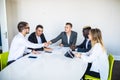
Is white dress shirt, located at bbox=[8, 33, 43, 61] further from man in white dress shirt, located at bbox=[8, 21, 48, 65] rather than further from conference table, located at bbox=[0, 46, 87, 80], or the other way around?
conference table, located at bbox=[0, 46, 87, 80]

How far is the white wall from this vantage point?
5.99m

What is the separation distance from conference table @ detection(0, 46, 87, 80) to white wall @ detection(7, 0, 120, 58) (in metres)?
2.82

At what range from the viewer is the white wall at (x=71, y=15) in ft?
19.7

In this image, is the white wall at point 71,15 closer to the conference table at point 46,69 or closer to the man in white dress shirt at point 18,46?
the man in white dress shirt at point 18,46

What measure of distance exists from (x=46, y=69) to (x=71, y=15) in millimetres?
3637

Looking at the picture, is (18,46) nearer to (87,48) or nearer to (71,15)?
(87,48)

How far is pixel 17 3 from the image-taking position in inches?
252

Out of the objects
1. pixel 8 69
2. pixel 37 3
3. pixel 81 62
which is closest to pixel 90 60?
pixel 81 62

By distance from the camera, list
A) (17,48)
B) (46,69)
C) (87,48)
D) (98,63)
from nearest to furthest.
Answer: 1. (46,69)
2. (98,63)
3. (17,48)
4. (87,48)

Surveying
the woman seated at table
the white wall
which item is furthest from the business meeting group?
the white wall

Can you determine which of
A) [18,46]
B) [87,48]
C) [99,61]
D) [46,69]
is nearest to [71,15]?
[87,48]

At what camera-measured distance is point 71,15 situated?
20.2ft

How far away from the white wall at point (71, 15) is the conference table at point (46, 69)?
2.82m

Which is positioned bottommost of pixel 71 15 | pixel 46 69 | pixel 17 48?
pixel 46 69
